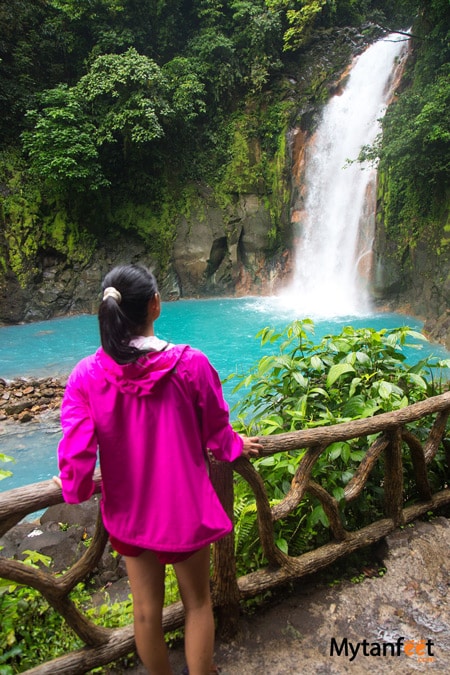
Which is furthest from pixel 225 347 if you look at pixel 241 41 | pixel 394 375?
pixel 241 41

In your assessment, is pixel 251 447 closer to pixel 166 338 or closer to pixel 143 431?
pixel 143 431

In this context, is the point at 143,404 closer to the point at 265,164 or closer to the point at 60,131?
the point at 60,131

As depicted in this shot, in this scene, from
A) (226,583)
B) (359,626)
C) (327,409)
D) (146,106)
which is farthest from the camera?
(146,106)

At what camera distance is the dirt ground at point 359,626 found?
1699 millimetres

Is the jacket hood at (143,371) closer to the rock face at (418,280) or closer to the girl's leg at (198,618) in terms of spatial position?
the girl's leg at (198,618)

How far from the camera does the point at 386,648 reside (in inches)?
70.1

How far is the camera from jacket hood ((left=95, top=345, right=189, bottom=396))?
1182mm

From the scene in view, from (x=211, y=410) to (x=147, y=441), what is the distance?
0.70ft

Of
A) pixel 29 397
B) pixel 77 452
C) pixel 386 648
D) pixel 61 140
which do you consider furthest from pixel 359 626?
pixel 61 140

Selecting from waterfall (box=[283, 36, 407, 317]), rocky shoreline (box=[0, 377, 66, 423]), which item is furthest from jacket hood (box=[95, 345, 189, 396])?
waterfall (box=[283, 36, 407, 317])

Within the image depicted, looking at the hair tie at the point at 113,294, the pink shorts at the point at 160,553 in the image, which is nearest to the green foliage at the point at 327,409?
the pink shorts at the point at 160,553

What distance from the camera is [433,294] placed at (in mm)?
10477

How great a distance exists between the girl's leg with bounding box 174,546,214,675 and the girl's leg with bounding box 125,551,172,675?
0.08 meters

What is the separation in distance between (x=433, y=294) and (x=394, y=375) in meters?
9.10
